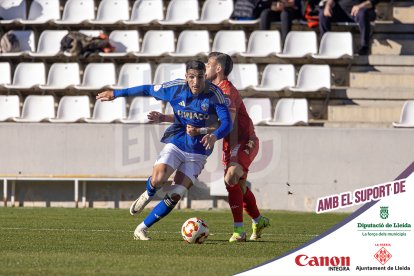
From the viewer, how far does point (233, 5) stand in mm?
22109

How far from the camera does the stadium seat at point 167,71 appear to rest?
20172mm

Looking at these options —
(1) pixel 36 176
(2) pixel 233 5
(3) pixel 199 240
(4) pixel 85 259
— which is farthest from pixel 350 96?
(4) pixel 85 259

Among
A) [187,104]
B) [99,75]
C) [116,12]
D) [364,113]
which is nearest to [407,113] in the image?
[364,113]

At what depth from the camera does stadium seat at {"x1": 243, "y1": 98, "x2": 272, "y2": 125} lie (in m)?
19.4

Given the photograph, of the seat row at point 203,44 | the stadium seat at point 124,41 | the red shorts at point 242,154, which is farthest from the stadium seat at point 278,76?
the red shorts at point 242,154

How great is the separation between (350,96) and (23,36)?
7046 millimetres

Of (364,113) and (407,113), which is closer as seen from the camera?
(407,113)

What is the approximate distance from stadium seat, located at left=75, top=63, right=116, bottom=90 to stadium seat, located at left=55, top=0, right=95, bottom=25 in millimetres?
1660

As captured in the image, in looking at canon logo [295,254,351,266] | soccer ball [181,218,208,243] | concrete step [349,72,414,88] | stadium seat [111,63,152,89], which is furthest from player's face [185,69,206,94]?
concrete step [349,72,414,88]

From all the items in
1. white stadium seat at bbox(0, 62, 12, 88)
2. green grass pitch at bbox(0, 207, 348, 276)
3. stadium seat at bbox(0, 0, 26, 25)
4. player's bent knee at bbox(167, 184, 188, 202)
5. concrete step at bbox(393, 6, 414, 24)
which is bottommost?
green grass pitch at bbox(0, 207, 348, 276)

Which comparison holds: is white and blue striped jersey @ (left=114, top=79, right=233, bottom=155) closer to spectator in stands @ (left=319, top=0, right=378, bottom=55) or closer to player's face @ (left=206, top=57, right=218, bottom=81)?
player's face @ (left=206, top=57, right=218, bottom=81)

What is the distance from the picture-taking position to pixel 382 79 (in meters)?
20.5

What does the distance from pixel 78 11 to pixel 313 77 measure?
550 cm

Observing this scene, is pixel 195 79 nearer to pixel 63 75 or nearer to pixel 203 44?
pixel 203 44
